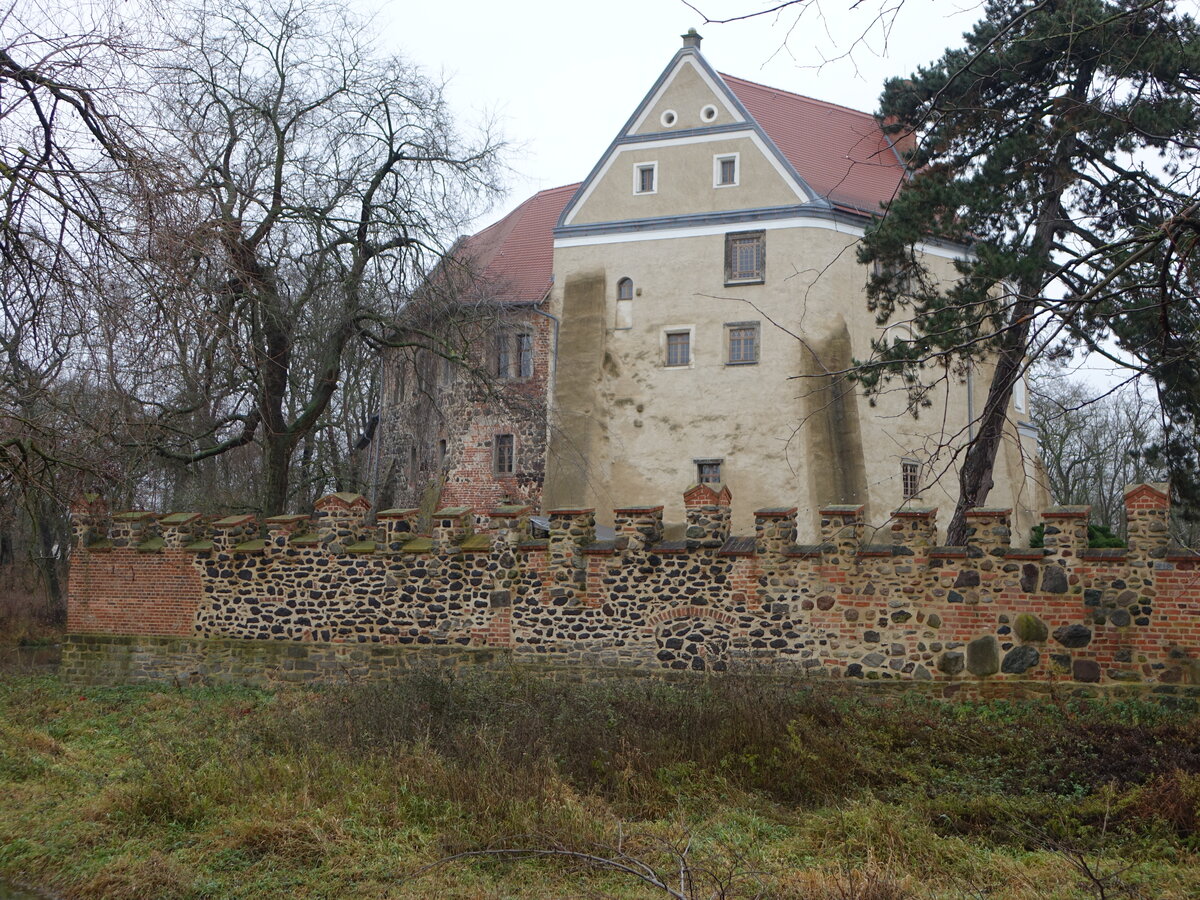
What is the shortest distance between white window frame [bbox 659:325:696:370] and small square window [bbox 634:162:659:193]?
11.1ft

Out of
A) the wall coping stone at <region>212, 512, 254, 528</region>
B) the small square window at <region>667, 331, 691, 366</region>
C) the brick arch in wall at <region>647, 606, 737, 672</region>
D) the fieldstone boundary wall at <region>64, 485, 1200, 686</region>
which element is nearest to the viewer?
the fieldstone boundary wall at <region>64, 485, 1200, 686</region>

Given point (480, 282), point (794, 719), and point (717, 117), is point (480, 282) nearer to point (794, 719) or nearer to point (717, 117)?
point (717, 117)

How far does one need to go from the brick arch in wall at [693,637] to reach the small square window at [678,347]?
505 inches

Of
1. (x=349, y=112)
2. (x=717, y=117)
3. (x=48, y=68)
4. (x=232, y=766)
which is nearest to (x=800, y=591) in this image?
(x=232, y=766)

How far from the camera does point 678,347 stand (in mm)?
26609

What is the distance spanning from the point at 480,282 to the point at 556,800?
55.7 ft

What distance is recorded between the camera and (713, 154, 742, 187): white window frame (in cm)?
2608

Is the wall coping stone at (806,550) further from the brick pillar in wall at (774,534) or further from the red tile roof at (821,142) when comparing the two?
the red tile roof at (821,142)

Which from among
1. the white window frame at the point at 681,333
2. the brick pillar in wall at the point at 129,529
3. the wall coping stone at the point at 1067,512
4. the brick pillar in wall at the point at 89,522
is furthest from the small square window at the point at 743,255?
the brick pillar in wall at the point at 89,522

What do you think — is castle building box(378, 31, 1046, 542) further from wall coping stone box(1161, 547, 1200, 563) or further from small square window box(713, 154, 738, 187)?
wall coping stone box(1161, 547, 1200, 563)

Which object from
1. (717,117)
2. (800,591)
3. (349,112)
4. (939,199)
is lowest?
(800,591)

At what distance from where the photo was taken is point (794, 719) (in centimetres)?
1039

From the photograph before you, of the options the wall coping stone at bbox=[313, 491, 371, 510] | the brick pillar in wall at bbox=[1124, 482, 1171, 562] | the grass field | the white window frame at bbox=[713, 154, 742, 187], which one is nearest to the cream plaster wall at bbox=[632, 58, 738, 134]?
A: the white window frame at bbox=[713, 154, 742, 187]

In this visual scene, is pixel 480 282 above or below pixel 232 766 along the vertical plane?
above
